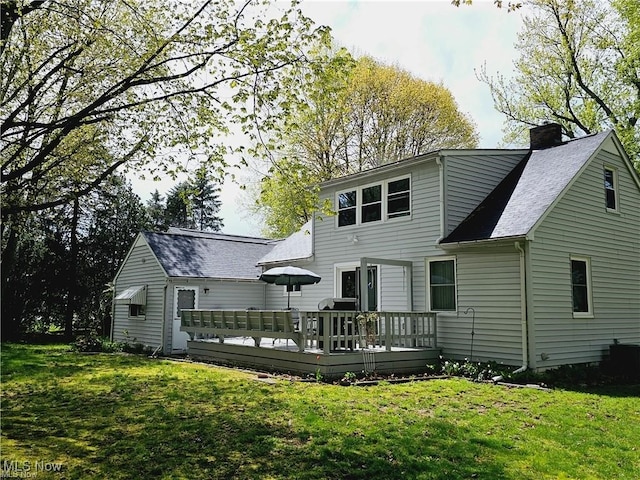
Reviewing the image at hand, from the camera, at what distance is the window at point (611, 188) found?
46.3ft

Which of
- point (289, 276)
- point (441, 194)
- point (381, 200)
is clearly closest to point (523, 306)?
point (441, 194)

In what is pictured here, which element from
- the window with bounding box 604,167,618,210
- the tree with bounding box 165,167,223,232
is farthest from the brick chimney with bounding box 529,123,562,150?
the tree with bounding box 165,167,223,232

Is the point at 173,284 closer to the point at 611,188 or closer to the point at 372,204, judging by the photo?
the point at 372,204

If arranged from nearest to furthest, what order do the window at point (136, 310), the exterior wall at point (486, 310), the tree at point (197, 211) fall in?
the exterior wall at point (486, 310), the window at point (136, 310), the tree at point (197, 211)

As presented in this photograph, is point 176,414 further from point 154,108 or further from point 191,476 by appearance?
point 154,108

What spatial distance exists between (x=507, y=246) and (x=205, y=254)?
1266 centimetres

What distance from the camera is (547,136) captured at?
14.9 metres

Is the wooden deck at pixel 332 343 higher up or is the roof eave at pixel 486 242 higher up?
the roof eave at pixel 486 242

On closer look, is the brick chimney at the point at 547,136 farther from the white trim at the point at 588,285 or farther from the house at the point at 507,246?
the white trim at the point at 588,285

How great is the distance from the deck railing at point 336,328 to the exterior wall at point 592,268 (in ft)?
8.91

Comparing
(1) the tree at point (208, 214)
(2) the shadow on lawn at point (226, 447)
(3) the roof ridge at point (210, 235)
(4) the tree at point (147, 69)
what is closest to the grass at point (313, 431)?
(2) the shadow on lawn at point (226, 447)

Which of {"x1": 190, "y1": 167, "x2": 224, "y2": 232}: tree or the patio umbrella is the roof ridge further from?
{"x1": 190, "y1": 167, "x2": 224, "y2": 232}: tree

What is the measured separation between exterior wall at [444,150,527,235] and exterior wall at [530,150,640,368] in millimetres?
2106

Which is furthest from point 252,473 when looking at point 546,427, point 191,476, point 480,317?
point 480,317
